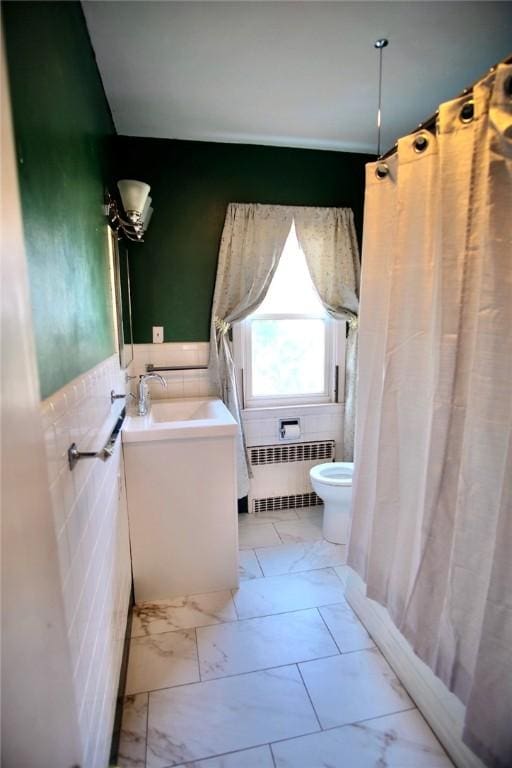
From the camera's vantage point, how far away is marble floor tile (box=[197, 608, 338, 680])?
1470 millimetres

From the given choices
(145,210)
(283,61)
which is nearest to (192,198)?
(145,210)

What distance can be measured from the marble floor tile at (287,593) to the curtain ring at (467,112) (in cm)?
194

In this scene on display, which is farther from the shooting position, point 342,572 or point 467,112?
point 342,572

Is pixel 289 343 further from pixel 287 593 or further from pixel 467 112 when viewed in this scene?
pixel 467 112

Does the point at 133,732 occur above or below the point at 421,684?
below

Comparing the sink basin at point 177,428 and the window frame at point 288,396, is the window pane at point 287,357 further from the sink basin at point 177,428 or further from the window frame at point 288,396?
the sink basin at point 177,428

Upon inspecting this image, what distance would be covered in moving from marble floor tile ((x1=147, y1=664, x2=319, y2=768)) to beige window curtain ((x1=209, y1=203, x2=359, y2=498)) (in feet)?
3.89

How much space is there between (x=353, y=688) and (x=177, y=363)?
1907mm

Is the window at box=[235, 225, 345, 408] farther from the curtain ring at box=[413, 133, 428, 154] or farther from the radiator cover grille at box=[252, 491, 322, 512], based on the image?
the curtain ring at box=[413, 133, 428, 154]

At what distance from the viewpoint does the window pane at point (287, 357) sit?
2631mm

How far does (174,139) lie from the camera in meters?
2.30

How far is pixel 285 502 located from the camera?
108 inches

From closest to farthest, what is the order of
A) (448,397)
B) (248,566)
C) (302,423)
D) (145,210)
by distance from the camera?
1. (448,397)
2. (145,210)
3. (248,566)
4. (302,423)

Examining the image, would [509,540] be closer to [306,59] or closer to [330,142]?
[306,59]
